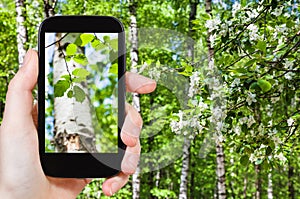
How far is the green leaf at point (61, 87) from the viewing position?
193 cm

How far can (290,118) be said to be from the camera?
12.1 feet

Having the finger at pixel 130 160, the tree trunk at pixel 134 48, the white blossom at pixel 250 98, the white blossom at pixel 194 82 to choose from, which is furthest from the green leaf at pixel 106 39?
the tree trunk at pixel 134 48

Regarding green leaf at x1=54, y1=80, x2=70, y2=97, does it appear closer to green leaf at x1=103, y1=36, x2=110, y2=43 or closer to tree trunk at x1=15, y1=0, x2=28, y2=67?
Result: green leaf at x1=103, y1=36, x2=110, y2=43

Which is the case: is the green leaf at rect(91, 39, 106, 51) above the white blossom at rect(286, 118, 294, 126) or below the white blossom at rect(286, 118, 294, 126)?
above

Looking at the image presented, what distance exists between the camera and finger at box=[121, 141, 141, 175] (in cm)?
169

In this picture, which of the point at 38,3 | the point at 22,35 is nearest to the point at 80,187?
the point at 22,35

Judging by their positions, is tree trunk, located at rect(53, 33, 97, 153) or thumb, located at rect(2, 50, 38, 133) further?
tree trunk, located at rect(53, 33, 97, 153)

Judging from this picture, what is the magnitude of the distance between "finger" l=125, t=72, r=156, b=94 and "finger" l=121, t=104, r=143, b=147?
0.30 ft

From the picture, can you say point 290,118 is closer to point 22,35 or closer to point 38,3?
point 22,35

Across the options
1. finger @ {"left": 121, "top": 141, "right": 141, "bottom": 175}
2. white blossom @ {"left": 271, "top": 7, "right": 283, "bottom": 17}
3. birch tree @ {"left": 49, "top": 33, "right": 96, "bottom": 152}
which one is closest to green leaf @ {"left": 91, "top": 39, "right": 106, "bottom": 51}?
birch tree @ {"left": 49, "top": 33, "right": 96, "bottom": 152}

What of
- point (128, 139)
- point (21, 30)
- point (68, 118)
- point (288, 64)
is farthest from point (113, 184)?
point (21, 30)

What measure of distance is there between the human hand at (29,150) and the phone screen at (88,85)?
0.29 feet

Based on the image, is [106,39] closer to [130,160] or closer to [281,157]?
[130,160]

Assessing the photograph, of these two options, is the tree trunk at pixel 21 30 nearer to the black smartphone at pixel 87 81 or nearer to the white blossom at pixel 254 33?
the white blossom at pixel 254 33
